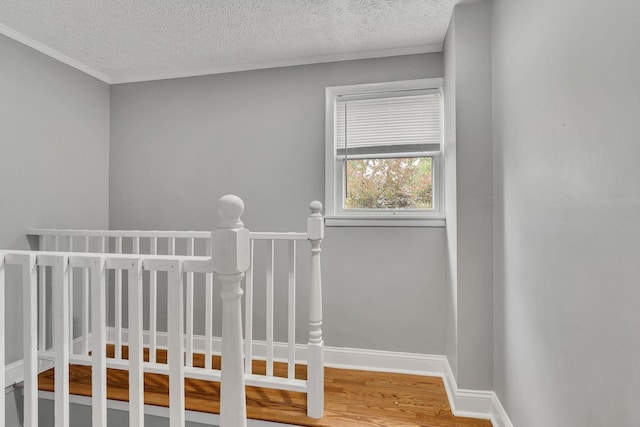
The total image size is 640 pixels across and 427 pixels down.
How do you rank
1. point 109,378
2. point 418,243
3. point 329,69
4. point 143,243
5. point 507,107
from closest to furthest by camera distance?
point 507,107
point 109,378
point 418,243
point 329,69
point 143,243

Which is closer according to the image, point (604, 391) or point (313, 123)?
point (604, 391)

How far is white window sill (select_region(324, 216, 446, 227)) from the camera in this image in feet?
7.38

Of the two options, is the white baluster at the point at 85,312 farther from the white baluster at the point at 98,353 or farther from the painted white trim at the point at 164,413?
the white baluster at the point at 98,353

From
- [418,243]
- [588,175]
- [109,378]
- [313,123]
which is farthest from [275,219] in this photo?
[588,175]

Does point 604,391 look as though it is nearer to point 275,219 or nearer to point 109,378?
point 275,219

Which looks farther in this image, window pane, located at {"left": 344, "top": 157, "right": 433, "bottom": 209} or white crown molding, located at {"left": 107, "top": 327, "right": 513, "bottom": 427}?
window pane, located at {"left": 344, "top": 157, "right": 433, "bottom": 209}

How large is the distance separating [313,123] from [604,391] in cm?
213

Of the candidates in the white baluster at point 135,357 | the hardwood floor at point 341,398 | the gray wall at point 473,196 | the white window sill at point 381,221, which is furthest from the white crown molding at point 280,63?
the hardwood floor at point 341,398

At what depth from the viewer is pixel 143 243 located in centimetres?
267

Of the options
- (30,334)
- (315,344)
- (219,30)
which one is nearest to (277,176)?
(219,30)

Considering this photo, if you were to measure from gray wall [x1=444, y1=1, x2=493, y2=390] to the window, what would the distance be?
1.42ft

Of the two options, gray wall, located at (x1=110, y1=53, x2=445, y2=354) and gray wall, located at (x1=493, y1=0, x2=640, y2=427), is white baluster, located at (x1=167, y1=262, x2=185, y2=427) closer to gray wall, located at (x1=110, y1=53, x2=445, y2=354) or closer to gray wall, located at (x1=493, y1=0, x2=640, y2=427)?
gray wall, located at (x1=493, y1=0, x2=640, y2=427)

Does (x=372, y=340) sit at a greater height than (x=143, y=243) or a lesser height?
lesser

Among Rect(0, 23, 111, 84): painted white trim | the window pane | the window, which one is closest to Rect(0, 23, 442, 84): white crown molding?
Rect(0, 23, 111, 84): painted white trim
